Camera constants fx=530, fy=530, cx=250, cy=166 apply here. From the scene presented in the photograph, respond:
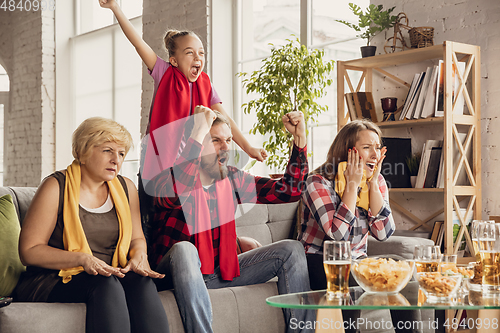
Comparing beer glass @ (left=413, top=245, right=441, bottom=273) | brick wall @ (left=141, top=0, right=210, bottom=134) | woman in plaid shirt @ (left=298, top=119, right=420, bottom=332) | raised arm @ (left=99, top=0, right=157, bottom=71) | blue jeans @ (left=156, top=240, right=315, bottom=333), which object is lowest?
blue jeans @ (left=156, top=240, right=315, bottom=333)

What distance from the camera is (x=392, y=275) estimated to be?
1464 millimetres

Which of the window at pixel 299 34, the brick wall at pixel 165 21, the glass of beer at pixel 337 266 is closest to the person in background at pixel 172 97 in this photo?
the glass of beer at pixel 337 266

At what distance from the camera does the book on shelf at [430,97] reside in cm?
313

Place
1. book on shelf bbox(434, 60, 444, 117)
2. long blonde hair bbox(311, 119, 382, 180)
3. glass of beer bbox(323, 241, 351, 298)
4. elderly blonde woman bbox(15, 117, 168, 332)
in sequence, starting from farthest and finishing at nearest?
book on shelf bbox(434, 60, 444, 117), long blonde hair bbox(311, 119, 382, 180), elderly blonde woman bbox(15, 117, 168, 332), glass of beer bbox(323, 241, 351, 298)

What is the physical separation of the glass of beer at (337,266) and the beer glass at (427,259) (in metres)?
0.25

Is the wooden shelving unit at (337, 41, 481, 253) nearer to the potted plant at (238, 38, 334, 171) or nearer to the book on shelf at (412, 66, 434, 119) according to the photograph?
the book on shelf at (412, 66, 434, 119)

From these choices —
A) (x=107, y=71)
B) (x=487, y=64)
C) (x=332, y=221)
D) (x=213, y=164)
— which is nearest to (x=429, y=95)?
(x=487, y=64)

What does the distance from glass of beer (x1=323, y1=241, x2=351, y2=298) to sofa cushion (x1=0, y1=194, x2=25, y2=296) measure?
Result: 1.11 metres

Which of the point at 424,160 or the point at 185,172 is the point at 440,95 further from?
the point at 185,172

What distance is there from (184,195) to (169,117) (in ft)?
1.49

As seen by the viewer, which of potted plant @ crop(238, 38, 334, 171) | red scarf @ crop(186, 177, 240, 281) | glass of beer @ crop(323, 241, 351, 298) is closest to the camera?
glass of beer @ crop(323, 241, 351, 298)

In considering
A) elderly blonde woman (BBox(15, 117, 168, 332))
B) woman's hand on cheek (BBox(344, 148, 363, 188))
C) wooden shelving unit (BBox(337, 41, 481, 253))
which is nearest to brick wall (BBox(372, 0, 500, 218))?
wooden shelving unit (BBox(337, 41, 481, 253))

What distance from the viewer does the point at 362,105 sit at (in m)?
3.52

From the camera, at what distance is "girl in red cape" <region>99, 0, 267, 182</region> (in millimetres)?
2197
